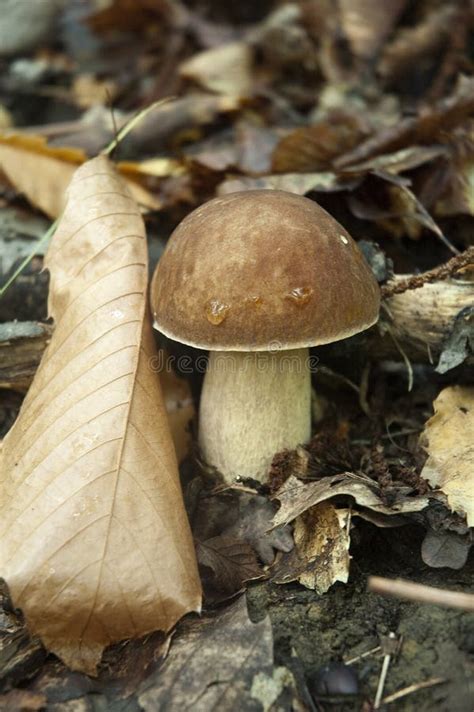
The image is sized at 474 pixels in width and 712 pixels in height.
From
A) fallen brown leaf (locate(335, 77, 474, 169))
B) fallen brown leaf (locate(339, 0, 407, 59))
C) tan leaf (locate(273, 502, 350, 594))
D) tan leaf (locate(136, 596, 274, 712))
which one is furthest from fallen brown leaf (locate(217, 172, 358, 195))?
fallen brown leaf (locate(339, 0, 407, 59))

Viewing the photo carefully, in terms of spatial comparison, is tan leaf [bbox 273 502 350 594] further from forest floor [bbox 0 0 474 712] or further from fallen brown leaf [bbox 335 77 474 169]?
fallen brown leaf [bbox 335 77 474 169]

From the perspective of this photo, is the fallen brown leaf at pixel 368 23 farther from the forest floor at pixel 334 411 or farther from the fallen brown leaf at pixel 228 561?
the fallen brown leaf at pixel 228 561

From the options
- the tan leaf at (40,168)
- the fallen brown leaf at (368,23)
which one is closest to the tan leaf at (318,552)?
the tan leaf at (40,168)

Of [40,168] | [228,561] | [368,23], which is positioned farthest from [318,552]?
[368,23]

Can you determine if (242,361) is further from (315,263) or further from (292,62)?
(292,62)

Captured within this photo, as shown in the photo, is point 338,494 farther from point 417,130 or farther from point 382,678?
point 417,130
